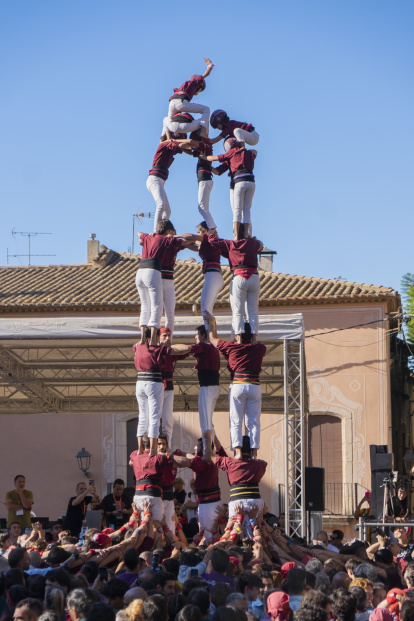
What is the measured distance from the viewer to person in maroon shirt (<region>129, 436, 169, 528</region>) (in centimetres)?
1262

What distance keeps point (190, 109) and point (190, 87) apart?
1.18ft

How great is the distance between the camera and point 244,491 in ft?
41.5

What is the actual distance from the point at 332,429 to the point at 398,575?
16979 mm

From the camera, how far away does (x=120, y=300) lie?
2609cm

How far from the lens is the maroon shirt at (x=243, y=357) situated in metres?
12.9

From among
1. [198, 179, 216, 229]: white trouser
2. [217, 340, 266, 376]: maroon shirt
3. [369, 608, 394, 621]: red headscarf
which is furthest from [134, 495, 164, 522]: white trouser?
[369, 608, 394, 621]: red headscarf

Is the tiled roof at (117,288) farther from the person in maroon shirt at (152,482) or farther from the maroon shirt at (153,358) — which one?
the person in maroon shirt at (152,482)

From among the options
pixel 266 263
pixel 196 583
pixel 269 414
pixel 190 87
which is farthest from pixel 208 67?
pixel 266 263

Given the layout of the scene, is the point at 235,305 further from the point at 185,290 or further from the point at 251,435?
the point at 185,290

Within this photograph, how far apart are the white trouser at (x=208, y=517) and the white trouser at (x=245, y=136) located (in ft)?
16.0

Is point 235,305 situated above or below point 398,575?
above

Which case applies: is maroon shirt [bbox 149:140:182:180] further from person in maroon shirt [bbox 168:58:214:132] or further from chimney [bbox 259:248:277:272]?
chimney [bbox 259:248:277:272]

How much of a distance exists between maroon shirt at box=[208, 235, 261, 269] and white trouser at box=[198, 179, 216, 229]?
727 millimetres

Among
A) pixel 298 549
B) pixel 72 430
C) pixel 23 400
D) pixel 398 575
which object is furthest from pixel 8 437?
pixel 398 575
